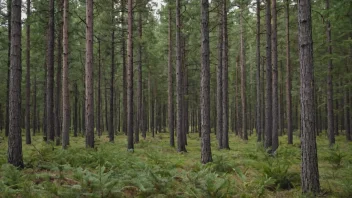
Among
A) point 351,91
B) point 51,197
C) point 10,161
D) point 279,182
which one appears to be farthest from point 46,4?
point 351,91

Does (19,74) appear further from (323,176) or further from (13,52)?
(323,176)

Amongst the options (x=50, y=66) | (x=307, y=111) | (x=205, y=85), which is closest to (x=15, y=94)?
(x=205, y=85)

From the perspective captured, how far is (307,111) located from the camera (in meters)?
6.14

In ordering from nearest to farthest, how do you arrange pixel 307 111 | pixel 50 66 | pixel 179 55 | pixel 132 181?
1. pixel 132 181
2. pixel 307 111
3. pixel 50 66
4. pixel 179 55

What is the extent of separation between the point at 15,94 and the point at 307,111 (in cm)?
778

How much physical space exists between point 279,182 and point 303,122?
89.5 inches

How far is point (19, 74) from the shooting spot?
24.8 feet

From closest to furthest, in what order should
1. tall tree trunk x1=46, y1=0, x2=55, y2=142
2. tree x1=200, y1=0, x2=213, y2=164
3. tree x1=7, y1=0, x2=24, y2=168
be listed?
tree x1=7, y1=0, x2=24, y2=168 → tree x1=200, y1=0, x2=213, y2=164 → tall tree trunk x1=46, y1=0, x2=55, y2=142

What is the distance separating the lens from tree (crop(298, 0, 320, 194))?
612cm

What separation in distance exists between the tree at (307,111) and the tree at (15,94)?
25.1 feet

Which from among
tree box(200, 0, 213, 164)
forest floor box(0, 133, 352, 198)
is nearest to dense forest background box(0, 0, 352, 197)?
tree box(200, 0, 213, 164)

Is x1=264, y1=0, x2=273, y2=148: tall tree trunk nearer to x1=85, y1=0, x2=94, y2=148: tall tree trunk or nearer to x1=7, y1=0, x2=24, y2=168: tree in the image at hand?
x1=85, y1=0, x2=94, y2=148: tall tree trunk

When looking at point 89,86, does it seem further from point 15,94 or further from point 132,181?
point 132,181

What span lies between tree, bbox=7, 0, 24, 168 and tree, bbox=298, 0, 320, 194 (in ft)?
25.1
